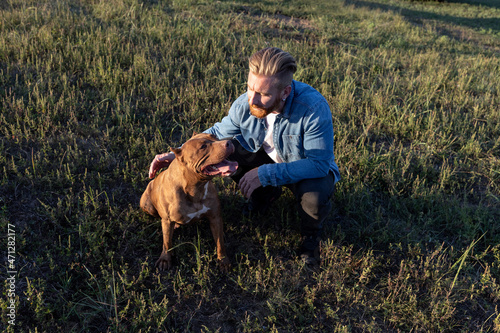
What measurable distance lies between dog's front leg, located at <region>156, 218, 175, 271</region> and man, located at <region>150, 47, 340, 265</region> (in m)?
0.53

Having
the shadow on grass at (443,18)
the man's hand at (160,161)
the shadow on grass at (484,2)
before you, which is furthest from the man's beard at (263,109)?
the shadow on grass at (484,2)

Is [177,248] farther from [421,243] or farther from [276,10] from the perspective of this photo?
[276,10]

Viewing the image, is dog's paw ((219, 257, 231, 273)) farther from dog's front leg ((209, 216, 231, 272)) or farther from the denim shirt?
the denim shirt

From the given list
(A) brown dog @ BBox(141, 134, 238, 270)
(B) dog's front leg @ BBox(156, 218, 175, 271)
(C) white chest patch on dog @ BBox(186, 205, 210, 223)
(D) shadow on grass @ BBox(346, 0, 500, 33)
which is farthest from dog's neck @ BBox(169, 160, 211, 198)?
(D) shadow on grass @ BBox(346, 0, 500, 33)

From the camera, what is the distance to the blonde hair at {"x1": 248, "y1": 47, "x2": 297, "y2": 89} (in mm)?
2910

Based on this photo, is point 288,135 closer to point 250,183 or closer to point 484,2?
point 250,183

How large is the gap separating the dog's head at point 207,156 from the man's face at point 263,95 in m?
0.54

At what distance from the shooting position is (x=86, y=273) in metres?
3.26

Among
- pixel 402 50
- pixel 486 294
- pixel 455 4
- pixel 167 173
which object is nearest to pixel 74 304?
pixel 167 173

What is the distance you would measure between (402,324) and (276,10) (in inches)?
404

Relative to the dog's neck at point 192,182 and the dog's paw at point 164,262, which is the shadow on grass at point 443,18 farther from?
the dog's paw at point 164,262

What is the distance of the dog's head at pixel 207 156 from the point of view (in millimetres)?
2619

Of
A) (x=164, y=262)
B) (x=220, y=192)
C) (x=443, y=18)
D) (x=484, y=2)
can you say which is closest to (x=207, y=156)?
(x=164, y=262)

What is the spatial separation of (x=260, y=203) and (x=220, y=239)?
31.1 inches
